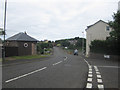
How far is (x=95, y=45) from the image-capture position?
38094 mm

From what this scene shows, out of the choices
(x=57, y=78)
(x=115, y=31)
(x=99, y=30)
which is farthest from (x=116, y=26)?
(x=99, y=30)

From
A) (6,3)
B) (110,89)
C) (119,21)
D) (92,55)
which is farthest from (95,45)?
(110,89)

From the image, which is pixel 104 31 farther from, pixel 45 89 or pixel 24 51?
pixel 45 89

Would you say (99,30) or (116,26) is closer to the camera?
(116,26)

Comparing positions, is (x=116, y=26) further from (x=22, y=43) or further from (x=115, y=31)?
(x=22, y=43)

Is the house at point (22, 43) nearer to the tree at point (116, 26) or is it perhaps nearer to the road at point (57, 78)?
the tree at point (116, 26)

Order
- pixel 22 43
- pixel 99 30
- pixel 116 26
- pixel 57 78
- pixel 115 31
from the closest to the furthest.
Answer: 1. pixel 57 78
2. pixel 116 26
3. pixel 115 31
4. pixel 22 43
5. pixel 99 30

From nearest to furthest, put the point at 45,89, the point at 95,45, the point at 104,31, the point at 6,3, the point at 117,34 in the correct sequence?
the point at 45,89
the point at 6,3
the point at 117,34
the point at 95,45
the point at 104,31

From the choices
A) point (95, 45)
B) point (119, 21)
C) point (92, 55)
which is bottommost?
point (92, 55)

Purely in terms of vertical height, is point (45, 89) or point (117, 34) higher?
point (117, 34)

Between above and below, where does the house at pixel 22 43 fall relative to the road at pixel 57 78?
above

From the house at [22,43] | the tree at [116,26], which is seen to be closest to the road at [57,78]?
the tree at [116,26]

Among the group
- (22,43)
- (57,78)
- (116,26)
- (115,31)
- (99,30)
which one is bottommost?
(57,78)

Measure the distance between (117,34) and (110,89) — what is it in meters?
19.9
